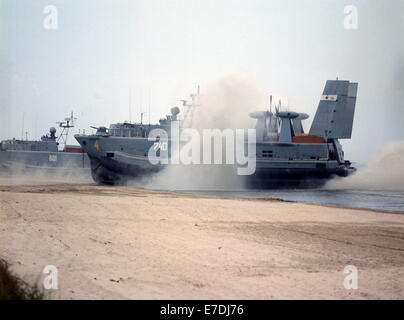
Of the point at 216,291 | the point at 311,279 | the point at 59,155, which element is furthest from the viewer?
the point at 59,155

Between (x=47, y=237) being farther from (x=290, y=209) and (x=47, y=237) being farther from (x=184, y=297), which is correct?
(x=290, y=209)

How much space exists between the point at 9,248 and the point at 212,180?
93.6 ft

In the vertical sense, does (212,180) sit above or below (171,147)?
below

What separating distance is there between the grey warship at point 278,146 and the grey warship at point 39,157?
491 inches

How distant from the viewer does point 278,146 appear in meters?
39.2

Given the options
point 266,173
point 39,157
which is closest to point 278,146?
point 266,173

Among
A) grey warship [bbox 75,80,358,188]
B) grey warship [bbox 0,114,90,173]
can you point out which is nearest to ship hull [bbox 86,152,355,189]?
grey warship [bbox 75,80,358,188]

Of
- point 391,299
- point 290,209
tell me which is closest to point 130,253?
point 391,299

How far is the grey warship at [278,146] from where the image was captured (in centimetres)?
3650

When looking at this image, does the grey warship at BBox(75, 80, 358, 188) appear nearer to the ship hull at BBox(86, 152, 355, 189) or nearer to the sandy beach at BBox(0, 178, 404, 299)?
the ship hull at BBox(86, 152, 355, 189)

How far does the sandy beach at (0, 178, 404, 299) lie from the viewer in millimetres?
7074

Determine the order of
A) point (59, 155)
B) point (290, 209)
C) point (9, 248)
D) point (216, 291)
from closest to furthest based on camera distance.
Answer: point (216, 291)
point (9, 248)
point (290, 209)
point (59, 155)

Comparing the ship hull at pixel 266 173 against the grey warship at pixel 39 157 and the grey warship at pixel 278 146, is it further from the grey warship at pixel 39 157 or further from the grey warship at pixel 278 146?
the grey warship at pixel 39 157

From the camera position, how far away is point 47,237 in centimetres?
1042
